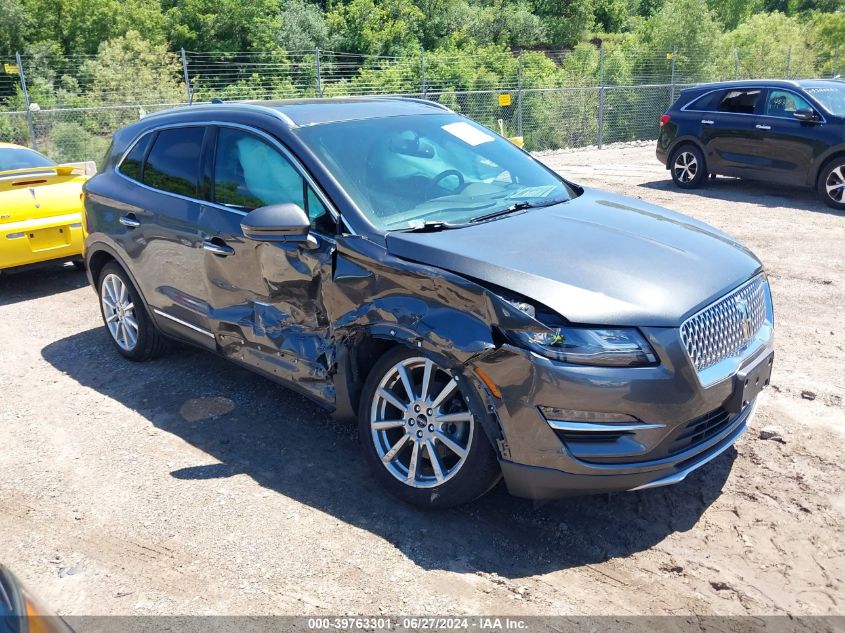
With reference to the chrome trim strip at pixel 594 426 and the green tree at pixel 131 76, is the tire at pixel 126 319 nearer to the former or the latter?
the chrome trim strip at pixel 594 426

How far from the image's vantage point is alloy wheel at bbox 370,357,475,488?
11.3 feet

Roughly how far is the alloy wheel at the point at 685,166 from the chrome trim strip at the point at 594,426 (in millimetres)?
10512

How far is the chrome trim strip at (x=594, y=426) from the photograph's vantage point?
311 centimetres

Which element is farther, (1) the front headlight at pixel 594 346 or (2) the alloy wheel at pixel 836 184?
(2) the alloy wheel at pixel 836 184

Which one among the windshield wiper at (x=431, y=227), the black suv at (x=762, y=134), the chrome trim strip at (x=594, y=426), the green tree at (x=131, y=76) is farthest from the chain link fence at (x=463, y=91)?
the chrome trim strip at (x=594, y=426)

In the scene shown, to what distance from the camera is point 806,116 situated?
1081 cm

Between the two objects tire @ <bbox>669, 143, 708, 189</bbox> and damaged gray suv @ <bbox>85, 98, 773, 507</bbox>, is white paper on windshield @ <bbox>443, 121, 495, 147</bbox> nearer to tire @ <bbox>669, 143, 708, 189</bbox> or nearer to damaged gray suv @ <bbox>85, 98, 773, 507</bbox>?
damaged gray suv @ <bbox>85, 98, 773, 507</bbox>

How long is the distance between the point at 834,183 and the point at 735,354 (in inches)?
339

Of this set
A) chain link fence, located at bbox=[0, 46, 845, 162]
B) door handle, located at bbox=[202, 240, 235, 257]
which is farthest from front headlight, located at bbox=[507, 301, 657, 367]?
chain link fence, located at bbox=[0, 46, 845, 162]

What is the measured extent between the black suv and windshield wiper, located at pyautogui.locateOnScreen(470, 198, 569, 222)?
7991 millimetres

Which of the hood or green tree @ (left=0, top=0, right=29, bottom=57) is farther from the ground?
green tree @ (left=0, top=0, right=29, bottom=57)

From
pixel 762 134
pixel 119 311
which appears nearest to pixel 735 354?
pixel 119 311

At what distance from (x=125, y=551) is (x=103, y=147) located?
17714 mm

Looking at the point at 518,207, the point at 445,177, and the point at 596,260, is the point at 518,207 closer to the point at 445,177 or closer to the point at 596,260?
the point at 445,177
